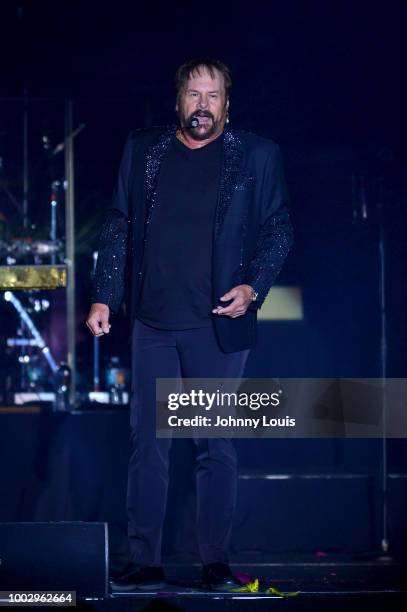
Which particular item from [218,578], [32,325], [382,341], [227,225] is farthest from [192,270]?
[32,325]

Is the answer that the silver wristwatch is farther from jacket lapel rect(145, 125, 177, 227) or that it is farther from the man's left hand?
jacket lapel rect(145, 125, 177, 227)

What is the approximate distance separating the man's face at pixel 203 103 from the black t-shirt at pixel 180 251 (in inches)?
4.9

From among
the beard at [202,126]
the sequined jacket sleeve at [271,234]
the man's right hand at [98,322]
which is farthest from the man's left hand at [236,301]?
the beard at [202,126]

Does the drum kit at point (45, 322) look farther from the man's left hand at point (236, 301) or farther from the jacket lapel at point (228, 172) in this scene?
the man's left hand at point (236, 301)

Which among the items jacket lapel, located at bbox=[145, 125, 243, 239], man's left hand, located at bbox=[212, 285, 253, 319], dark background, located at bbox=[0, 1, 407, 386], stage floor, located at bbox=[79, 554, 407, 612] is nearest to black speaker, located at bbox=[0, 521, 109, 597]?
stage floor, located at bbox=[79, 554, 407, 612]

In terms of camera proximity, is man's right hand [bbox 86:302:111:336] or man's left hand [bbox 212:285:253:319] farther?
man's right hand [bbox 86:302:111:336]

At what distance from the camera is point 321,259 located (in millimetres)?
5051

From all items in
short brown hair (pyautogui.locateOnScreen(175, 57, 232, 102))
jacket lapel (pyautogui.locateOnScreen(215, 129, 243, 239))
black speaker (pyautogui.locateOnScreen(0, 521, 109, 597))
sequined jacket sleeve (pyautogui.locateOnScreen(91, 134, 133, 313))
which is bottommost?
black speaker (pyautogui.locateOnScreen(0, 521, 109, 597))

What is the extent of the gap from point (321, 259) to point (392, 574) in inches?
73.3

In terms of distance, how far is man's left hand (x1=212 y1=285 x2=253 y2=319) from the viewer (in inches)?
119

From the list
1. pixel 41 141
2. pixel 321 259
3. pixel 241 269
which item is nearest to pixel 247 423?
pixel 241 269

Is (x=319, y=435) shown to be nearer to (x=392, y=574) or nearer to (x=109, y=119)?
(x=392, y=574)

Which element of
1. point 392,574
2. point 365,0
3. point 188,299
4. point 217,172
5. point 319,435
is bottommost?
point 392,574

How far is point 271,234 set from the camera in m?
3.28
